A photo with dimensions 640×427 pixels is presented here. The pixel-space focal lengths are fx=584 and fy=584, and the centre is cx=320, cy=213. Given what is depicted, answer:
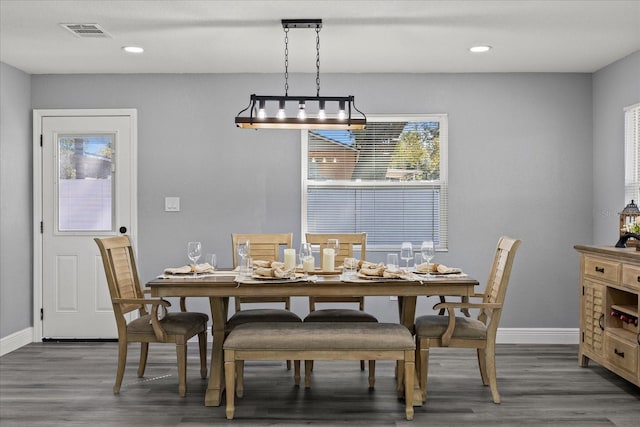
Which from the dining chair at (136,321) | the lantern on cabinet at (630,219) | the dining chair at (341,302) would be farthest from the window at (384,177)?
the dining chair at (136,321)

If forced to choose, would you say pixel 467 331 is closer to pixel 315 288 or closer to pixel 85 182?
pixel 315 288

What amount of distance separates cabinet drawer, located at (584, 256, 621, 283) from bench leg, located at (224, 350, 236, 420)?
2660mm

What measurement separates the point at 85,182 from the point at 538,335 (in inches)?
173

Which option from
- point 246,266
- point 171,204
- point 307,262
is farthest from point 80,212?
point 307,262

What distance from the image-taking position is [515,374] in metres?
4.28

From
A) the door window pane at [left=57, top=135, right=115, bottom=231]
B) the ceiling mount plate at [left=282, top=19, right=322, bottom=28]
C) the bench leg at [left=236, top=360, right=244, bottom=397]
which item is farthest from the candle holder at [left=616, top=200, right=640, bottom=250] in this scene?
the door window pane at [left=57, top=135, right=115, bottom=231]

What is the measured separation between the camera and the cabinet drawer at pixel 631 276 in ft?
12.3

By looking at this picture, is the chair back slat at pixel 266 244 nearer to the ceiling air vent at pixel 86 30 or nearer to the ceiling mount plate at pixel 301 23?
the ceiling mount plate at pixel 301 23

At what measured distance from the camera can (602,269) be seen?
422 cm

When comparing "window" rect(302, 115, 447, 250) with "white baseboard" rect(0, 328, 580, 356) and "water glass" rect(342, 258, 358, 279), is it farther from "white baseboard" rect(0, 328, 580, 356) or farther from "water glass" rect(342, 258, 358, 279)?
"water glass" rect(342, 258, 358, 279)

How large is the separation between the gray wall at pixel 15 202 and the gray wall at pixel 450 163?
0.25ft

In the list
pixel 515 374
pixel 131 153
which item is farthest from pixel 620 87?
pixel 131 153

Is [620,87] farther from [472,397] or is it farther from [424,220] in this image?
[472,397]

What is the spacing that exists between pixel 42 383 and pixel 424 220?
3378 millimetres
